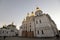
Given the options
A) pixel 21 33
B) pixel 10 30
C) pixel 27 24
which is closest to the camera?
pixel 21 33

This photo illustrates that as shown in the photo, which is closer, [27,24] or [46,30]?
[46,30]

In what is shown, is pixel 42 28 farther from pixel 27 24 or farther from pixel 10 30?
pixel 10 30

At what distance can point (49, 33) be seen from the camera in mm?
23422

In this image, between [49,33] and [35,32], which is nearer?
[49,33]

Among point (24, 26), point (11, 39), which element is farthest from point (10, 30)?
point (11, 39)

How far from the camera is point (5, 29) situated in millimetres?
39344

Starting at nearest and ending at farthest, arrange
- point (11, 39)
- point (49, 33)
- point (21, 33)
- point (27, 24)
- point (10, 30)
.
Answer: point (11, 39) → point (49, 33) → point (21, 33) → point (27, 24) → point (10, 30)

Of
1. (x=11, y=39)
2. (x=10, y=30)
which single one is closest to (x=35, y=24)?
(x=11, y=39)

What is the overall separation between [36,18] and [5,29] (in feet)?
64.7

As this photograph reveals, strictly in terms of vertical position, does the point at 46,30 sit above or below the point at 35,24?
below

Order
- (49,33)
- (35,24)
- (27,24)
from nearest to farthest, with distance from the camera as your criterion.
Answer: (49,33)
(35,24)
(27,24)

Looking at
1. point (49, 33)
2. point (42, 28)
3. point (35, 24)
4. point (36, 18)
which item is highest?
point (36, 18)

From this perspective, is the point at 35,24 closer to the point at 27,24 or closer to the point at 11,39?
the point at 27,24

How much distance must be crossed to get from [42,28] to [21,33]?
9.26 meters
